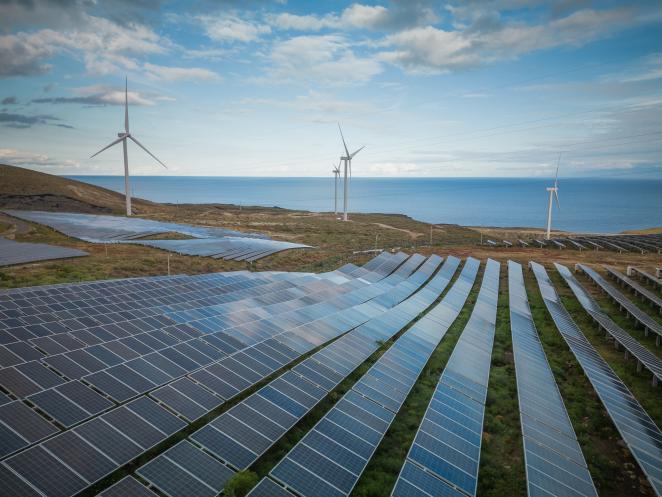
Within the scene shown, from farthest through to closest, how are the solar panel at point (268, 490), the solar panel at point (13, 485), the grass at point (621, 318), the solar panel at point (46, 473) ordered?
the grass at point (621, 318)
the solar panel at point (268, 490)
the solar panel at point (46, 473)
the solar panel at point (13, 485)

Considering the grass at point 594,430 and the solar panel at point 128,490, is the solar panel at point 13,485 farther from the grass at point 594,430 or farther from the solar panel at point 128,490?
the grass at point 594,430

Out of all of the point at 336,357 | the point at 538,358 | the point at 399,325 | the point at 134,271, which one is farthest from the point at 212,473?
the point at 134,271

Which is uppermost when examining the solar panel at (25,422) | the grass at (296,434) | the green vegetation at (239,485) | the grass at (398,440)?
the solar panel at (25,422)

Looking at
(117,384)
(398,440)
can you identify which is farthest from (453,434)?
(117,384)

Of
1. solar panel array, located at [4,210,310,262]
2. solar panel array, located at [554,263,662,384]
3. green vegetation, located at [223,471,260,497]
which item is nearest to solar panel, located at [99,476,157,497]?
green vegetation, located at [223,471,260,497]

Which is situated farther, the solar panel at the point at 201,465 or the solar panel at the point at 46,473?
the solar panel at the point at 201,465

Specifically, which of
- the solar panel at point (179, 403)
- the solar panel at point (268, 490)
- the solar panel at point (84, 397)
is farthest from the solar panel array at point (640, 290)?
the solar panel at point (84, 397)

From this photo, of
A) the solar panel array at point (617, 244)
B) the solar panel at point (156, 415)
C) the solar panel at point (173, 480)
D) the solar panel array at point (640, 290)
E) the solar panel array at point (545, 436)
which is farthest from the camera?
the solar panel array at point (617, 244)
